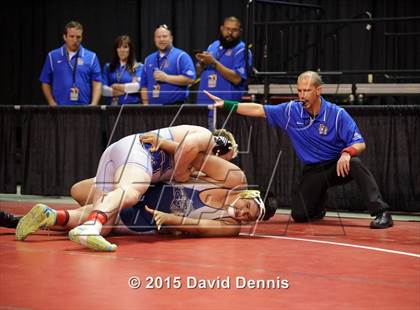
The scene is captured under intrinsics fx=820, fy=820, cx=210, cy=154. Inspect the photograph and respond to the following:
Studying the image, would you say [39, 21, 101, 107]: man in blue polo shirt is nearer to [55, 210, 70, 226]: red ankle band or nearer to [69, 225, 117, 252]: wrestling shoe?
[55, 210, 70, 226]: red ankle band

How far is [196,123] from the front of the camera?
8.72 m

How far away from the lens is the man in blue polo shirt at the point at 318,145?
7105mm

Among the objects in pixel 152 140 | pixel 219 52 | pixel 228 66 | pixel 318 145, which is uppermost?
pixel 219 52

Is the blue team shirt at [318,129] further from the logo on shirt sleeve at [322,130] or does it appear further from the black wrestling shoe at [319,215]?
the black wrestling shoe at [319,215]

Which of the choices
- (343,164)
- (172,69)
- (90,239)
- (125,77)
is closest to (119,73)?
(125,77)

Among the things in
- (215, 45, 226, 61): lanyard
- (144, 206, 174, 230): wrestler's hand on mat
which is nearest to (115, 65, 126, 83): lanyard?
(215, 45, 226, 61): lanyard

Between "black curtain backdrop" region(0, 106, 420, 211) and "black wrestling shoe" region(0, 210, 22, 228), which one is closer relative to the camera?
"black wrestling shoe" region(0, 210, 22, 228)

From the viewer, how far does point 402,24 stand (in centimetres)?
1154

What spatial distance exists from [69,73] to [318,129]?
382 cm

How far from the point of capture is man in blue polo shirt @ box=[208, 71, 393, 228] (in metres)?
7.11

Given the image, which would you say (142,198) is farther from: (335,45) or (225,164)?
(335,45)

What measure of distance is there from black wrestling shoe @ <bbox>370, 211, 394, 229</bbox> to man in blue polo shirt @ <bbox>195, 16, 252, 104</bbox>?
8.95 ft

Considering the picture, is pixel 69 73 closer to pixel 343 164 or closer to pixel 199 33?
pixel 199 33

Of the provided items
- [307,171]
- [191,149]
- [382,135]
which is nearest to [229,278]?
[191,149]
